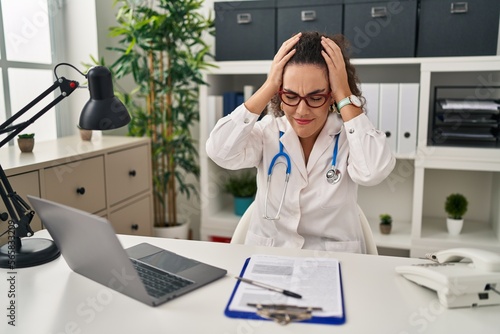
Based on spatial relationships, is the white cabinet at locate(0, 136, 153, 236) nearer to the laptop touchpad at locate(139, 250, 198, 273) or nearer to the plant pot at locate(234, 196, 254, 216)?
the plant pot at locate(234, 196, 254, 216)

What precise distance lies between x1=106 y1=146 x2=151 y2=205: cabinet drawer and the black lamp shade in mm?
1205

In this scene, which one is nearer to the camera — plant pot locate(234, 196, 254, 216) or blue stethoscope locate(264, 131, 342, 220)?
blue stethoscope locate(264, 131, 342, 220)

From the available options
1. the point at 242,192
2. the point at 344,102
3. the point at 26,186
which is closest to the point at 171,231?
the point at 242,192

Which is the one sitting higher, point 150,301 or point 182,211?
point 150,301

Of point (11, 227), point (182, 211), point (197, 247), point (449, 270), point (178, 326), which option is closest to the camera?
point (178, 326)

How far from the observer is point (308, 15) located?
2.50 m

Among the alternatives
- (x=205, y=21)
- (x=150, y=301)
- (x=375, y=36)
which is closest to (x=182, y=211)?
(x=205, y=21)

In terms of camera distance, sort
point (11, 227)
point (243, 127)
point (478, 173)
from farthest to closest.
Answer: point (478, 173), point (243, 127), point (11, 227)

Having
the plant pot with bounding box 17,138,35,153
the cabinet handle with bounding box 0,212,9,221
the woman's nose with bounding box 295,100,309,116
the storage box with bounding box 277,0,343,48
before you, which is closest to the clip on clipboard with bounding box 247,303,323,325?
the woman's nose with bounding box 295,100,309,116

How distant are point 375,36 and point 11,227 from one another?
1.97 metres

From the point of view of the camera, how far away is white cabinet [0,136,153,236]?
1856 millimetres

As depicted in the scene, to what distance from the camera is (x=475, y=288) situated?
3.15ft

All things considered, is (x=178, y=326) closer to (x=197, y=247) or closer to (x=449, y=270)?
(x=197, y=247)

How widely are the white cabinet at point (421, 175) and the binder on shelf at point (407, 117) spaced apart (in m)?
0.02
